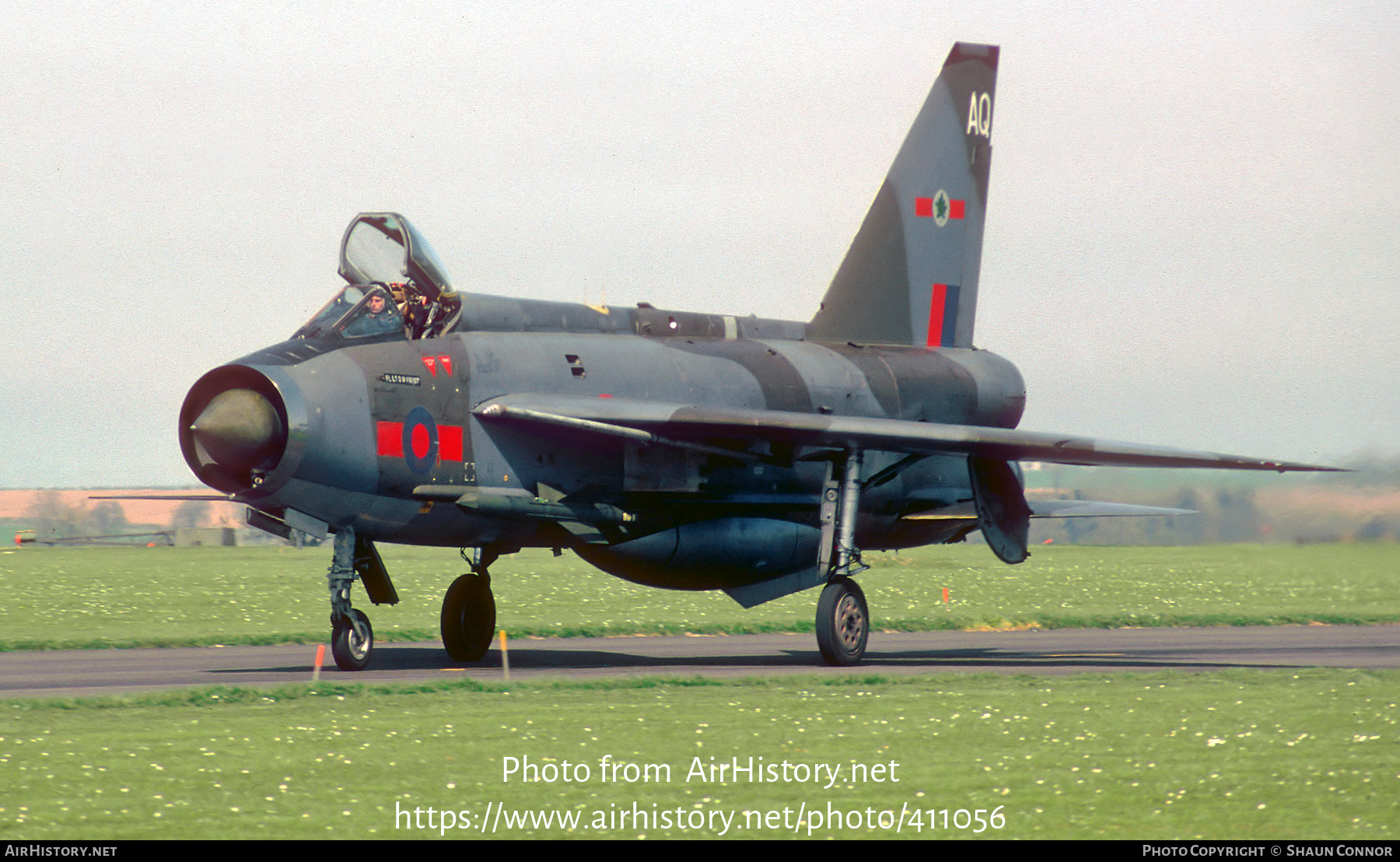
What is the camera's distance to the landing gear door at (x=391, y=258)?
18.9 metres

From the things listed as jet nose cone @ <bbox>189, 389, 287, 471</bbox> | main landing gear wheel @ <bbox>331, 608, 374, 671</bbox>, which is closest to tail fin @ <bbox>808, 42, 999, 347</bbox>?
main landing gear wheel @ <bbox>331, 608, 374, 671</bbox>

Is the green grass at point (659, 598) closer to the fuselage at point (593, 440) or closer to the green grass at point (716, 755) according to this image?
the fuselage at point (593, 440)

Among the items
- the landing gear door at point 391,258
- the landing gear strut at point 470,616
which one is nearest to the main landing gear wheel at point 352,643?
the landing gear strut at point 470,616

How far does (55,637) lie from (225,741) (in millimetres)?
14284

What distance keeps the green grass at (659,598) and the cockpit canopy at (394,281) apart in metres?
7.14

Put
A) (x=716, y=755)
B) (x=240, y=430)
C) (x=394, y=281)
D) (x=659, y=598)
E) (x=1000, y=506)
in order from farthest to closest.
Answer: (x=659, y=598)
(x=1000, y=506)
(x=394, y=281)
(x=240, y=430)
(x=716, y=755)

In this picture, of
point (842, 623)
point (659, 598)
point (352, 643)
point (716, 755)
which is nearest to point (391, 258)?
point (352, 643)

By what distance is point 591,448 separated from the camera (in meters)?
19.6

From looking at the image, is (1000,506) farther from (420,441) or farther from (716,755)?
(716,755)

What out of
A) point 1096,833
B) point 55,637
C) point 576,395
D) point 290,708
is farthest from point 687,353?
point 1096,833

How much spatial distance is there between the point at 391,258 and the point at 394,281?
28 centimetres

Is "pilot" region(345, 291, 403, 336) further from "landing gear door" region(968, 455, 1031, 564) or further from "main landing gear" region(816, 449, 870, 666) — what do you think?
"landing gear door" region(968, 455, 1031, 564)

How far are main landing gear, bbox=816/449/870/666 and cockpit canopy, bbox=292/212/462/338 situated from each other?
17.2 ft

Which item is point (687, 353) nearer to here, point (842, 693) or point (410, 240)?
point (410, 240)
